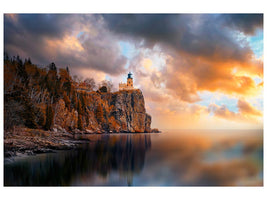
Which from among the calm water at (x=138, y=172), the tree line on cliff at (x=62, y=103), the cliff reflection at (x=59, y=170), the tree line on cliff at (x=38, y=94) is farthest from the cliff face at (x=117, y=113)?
the calm water at (x=138, y=172)

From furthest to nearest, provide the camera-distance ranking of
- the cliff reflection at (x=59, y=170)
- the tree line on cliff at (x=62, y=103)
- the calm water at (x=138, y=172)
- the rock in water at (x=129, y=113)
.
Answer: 1. the rock in water at (x=129, y=113)
2. the tree line on cliff at (x=62, y=103)
3. the calm water at (x=138, y=172)
4. the cliff reflection at (x=59, y=170)

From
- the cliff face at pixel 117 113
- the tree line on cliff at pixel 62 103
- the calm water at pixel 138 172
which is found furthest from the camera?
the cliff face at pixel 117 113

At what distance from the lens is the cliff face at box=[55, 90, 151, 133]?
23.0 m

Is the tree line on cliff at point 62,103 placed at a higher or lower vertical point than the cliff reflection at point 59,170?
higher

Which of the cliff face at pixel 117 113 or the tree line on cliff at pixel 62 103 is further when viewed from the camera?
the cliff face at pixel 117 113

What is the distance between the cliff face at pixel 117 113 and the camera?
75.3 feet

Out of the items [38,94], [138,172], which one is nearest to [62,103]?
[38,94]

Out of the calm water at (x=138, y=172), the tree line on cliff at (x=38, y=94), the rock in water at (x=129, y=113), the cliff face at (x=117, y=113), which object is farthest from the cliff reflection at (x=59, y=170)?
the rock in water at (x=129, y=113)

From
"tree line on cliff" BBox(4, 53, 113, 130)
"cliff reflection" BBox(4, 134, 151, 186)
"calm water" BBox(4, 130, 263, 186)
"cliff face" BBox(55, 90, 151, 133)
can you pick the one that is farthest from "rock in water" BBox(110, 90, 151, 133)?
"calm water" BBox(4, 130, 263, 186)

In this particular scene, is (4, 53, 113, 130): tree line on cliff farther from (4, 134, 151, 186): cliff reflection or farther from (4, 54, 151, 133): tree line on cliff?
(4, 134, 151, 186): cliff reflection

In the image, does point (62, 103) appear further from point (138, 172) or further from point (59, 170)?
point (138, 172)

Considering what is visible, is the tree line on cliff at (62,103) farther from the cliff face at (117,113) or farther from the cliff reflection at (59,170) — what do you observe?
the cliff reflection at (59,170)
